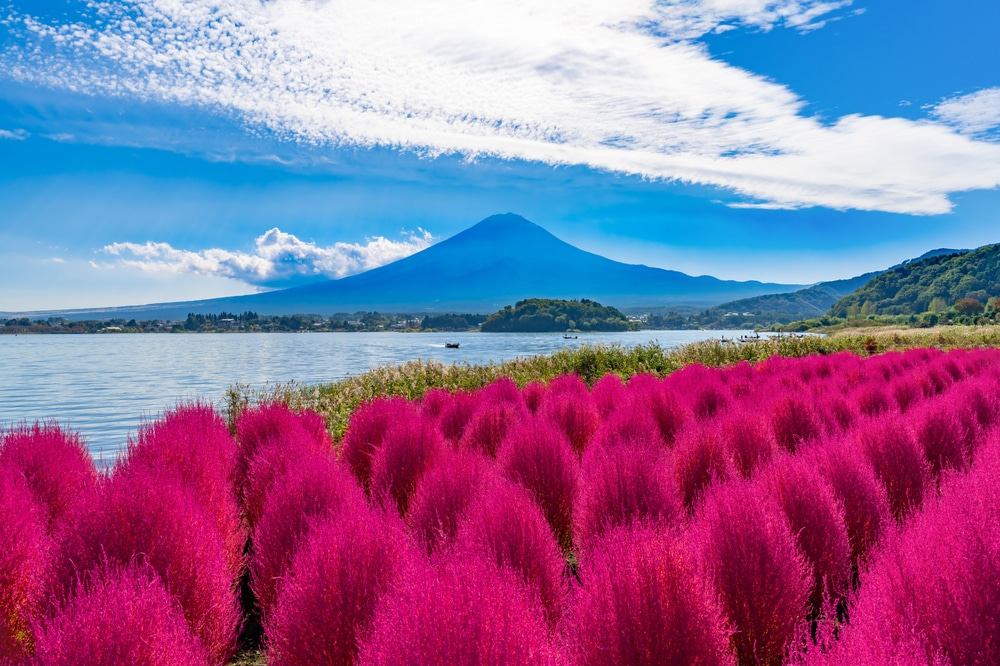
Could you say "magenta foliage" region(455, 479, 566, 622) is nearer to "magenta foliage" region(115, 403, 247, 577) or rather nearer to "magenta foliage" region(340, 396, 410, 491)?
"magenta foliage" region(115, 403, 247, 577)

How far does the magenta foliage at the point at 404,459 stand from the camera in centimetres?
595

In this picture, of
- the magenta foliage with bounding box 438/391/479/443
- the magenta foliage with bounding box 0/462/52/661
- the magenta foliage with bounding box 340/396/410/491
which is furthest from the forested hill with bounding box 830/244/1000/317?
the magenta foliage with bounding box 0/462/52/661

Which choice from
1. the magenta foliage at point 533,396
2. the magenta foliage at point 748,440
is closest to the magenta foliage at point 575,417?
the magenta foliage at point 533,396

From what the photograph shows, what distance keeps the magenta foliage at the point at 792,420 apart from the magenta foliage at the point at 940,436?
1079mm

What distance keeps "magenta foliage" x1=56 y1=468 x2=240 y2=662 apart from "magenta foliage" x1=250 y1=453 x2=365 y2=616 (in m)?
0.32

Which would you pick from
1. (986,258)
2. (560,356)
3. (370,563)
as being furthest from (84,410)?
(986,258)

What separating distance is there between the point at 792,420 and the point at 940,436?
153 centimetres

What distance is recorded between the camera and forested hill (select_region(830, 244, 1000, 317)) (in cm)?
12012

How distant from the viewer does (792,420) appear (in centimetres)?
780

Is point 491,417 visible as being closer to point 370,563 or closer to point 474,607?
point 370,563

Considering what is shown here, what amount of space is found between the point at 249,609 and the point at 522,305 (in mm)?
135519

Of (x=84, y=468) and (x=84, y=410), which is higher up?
(x=84, y=468)

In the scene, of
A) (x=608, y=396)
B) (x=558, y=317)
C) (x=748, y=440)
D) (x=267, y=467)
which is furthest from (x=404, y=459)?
(x=558, y=317)

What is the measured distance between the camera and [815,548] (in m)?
4.12
